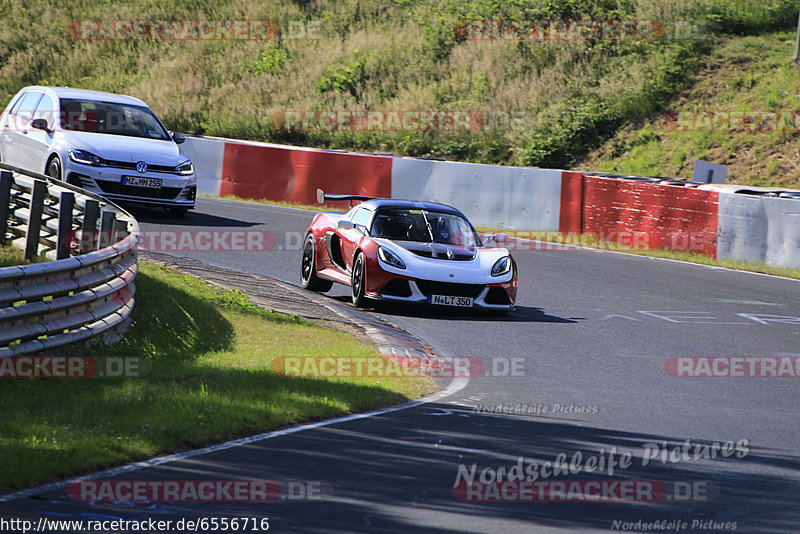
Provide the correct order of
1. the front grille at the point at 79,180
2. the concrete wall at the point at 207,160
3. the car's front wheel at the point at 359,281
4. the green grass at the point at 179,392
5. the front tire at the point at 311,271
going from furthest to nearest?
the concrete wall at the point at 207,160 → the front grille at the point at 79,180 → the front tire at the point at 311,271 → the car's front wheel at the point at 359,281 → the green grass at the point at 179,392

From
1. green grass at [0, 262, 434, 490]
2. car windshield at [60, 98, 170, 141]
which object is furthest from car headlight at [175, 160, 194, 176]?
green grass at [0, 262, 434, 490]

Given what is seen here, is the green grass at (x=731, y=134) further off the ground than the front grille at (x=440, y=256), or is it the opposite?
the green grass at (x=731, y=134)

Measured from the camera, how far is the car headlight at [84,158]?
1680cm

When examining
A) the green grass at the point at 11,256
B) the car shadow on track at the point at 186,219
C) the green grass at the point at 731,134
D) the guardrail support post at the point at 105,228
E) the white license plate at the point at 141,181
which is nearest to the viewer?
the guardrail support post at the point at 105,228

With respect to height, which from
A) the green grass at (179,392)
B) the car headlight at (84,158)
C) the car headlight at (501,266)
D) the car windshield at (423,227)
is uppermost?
the car headlight at (84,158)

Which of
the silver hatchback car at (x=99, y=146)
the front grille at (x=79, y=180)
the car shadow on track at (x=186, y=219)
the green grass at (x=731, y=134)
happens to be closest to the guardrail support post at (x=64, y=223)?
the front grille at (x=79, y=180)

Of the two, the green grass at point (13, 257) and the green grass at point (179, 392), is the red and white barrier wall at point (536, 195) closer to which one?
the green grass at point (179, 392)

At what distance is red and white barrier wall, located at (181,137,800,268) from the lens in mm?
18734

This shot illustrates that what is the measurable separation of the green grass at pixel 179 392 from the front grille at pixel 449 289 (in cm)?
165

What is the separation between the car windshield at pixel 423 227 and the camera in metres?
13.2

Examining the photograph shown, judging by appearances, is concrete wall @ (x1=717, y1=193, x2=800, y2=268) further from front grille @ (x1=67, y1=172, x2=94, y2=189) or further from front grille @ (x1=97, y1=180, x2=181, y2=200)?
front grille @ (x1=67, y1=172, x2=94, y2=189)

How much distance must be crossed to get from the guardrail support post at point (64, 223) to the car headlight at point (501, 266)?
15.9ft

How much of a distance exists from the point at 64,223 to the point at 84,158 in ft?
22.7

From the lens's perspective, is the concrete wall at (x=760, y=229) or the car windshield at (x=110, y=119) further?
the concrete wall at (x=760, y=229)
